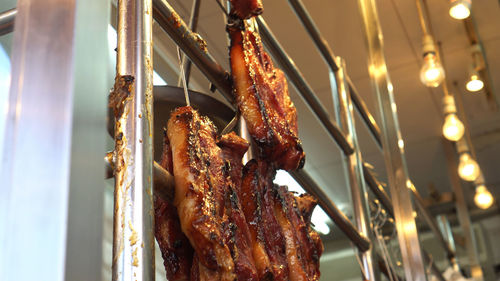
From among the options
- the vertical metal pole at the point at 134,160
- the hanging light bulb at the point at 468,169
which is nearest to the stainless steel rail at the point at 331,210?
the vertical metal pole at the point at 134,160

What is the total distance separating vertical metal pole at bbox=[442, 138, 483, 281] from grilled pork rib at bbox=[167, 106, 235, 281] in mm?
3704

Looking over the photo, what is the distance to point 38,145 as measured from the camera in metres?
0.37

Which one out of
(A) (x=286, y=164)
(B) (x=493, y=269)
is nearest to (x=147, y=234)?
(A) (x=286, y=164)

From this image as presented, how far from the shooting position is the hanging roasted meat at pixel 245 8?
0.99 metres

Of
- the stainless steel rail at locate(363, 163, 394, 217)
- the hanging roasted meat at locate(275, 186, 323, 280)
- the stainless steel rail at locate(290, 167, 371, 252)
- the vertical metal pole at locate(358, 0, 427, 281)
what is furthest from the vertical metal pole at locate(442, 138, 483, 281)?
the hanging roasted meat at locate(275, 186, 323, 280)

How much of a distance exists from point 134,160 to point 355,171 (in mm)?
1100

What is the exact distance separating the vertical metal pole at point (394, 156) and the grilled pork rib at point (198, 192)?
116 centimetres

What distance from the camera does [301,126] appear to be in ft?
13.2

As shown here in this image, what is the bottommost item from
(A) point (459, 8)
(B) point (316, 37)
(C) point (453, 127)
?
(B) point (316, 37)

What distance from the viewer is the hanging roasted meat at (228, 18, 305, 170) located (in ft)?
3.07

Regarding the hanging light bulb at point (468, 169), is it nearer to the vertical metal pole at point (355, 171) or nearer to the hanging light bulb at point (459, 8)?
the hanging light bulb at point (459, 8)

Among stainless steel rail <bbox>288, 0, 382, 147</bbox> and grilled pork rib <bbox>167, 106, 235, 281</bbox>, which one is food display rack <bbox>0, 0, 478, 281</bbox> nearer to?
grilled pork rib <bbox>167, 106, 235, 281</bbox>

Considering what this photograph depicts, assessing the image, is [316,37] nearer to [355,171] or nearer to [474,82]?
[355,171]

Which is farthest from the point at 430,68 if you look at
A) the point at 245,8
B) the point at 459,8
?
the point at 245,8
